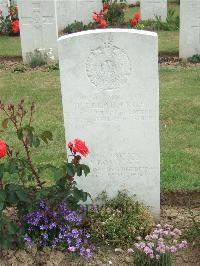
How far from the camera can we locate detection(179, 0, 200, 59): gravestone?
33.8 ft

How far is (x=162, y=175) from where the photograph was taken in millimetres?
5359

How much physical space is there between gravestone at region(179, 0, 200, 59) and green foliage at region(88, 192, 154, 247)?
681 centimetres

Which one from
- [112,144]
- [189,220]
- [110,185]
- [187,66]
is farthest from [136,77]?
[187,66]

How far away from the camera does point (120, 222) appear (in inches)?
163

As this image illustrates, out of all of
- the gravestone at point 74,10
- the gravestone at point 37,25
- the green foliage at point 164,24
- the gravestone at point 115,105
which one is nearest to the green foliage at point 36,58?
the gravestone at point 37,25

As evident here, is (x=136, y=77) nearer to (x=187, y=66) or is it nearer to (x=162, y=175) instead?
(x=162, y=175)

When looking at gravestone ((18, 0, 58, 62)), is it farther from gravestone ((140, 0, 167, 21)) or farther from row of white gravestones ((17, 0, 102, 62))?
gravestone ((140, 0, 167, 21))

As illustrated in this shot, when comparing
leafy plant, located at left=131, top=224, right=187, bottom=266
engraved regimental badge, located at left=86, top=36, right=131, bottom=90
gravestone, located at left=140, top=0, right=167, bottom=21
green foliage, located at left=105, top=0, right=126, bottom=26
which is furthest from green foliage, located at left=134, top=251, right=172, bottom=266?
gravestone, located at left=140, top=0, right=167, bottom=21

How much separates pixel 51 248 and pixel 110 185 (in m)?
0.78

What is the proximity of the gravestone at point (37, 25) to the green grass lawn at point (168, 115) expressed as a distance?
3.49 feet

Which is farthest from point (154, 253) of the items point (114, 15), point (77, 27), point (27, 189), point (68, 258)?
point (114, 15)

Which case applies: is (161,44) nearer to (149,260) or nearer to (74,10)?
(74,10)

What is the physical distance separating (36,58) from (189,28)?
314 cm

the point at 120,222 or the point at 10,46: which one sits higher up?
the point at 10,46
